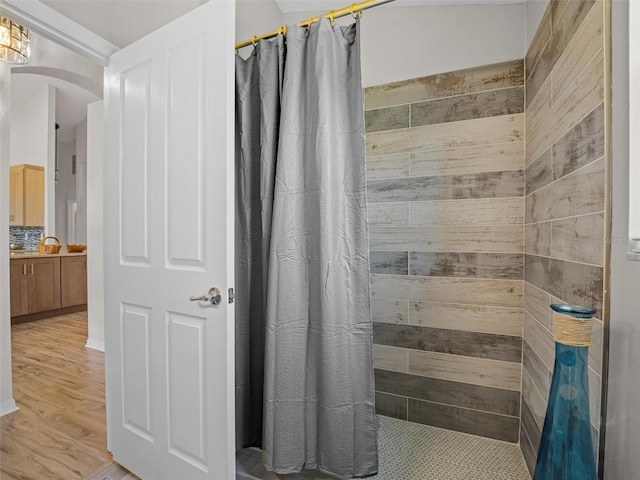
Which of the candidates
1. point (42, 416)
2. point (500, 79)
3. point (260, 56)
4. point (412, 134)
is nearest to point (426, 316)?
point (412, 134)

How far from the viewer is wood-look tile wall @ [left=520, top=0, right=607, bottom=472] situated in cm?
97

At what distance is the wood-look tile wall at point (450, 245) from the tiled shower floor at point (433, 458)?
0.08m

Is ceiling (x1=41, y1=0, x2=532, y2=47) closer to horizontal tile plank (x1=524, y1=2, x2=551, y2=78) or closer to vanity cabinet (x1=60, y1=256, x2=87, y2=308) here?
horizontal tile plank (x1=524, y1=2, x2=551, y2=78)

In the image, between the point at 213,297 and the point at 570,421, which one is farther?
the point at 213,297

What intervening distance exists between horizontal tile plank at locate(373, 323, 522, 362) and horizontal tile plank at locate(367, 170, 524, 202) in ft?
2.52

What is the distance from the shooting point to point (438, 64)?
1875 mm

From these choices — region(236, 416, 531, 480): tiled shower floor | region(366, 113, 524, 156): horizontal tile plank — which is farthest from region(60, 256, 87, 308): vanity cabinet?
region(366, 113, 524, 156): horizontal tile plank

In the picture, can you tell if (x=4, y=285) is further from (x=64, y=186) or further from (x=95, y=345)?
(x=64, y=186)

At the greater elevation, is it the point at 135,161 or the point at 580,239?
the point at 135,161

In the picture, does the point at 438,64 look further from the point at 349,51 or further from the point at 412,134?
the point at 349,51

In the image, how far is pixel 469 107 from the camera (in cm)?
181

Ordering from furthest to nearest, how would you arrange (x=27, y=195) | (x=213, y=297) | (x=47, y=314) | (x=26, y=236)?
(x=26, y=236), (x=27, y=195), (x=47, y=314), (x=213, y=297)

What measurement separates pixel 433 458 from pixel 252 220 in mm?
1498

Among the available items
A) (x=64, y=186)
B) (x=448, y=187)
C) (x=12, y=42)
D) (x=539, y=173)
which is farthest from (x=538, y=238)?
(x=64, y=186)
